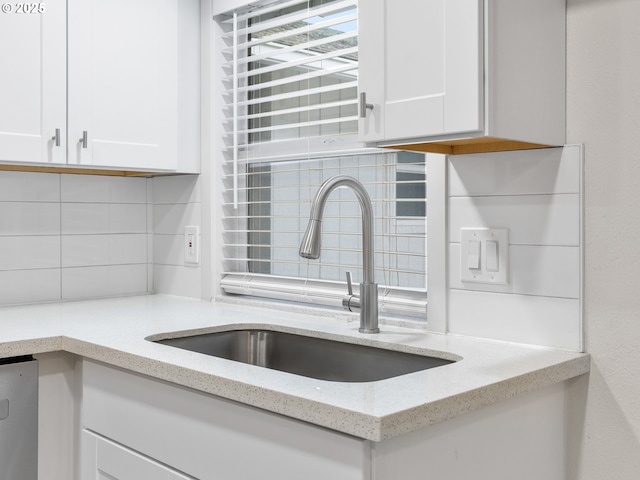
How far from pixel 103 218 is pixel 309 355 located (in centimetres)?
113

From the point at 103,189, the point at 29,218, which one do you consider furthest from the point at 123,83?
the point at 29,218

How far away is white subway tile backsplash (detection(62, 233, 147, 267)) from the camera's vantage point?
2.43 m

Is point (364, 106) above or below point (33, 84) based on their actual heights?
below

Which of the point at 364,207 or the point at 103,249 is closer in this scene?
the point at 364,207

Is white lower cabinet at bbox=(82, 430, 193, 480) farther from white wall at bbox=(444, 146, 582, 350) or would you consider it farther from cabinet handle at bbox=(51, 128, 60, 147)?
cabinet handle at bbox=(51, 128, 60, 147)

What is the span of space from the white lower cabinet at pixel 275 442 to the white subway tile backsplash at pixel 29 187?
852 mm

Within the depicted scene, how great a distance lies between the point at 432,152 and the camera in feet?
5.25

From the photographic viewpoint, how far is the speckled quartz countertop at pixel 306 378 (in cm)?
106

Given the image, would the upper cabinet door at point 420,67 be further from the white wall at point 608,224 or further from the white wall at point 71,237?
the white wall at point 71,237

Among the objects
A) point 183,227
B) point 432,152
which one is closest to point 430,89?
point 432,152

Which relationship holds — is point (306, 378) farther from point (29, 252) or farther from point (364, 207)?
point (29, 252)

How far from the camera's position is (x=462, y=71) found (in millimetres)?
1284

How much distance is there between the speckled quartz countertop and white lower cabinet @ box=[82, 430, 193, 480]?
0.20 metres

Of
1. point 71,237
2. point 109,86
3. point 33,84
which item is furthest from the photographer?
point 71,237
